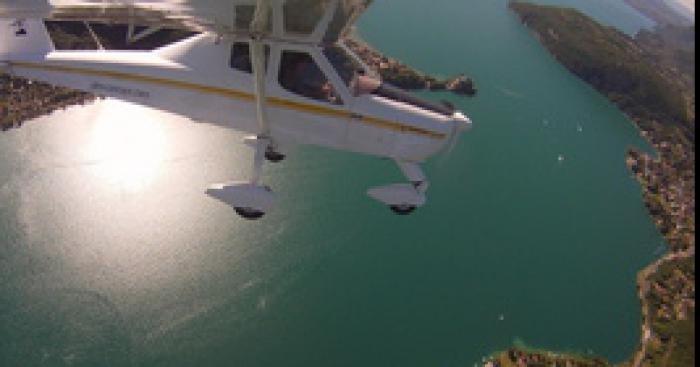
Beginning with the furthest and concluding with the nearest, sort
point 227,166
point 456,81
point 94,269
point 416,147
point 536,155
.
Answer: point 456,81 → point 536,155 → point 227,166 → point 94,269 → point 416,147

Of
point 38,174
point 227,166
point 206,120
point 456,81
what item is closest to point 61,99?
point 38,174

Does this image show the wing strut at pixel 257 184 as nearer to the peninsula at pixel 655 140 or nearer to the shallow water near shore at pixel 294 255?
the shallow water near shore at pixel 294 255

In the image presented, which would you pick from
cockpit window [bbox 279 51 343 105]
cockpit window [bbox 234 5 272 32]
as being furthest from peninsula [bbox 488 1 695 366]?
cockpit window [bbox 234 5 272 32]

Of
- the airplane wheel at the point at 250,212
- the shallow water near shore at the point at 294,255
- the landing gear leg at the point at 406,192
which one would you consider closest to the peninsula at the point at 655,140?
the shallow water near shore at the point at 294,255

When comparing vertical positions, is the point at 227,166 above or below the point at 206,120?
below

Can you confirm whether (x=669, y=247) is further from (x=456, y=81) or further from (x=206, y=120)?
(x=206, y=120)

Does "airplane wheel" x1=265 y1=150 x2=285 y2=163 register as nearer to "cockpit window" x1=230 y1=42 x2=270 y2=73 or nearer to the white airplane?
the white airplane

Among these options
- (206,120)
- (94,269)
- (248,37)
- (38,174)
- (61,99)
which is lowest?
(94,269)
